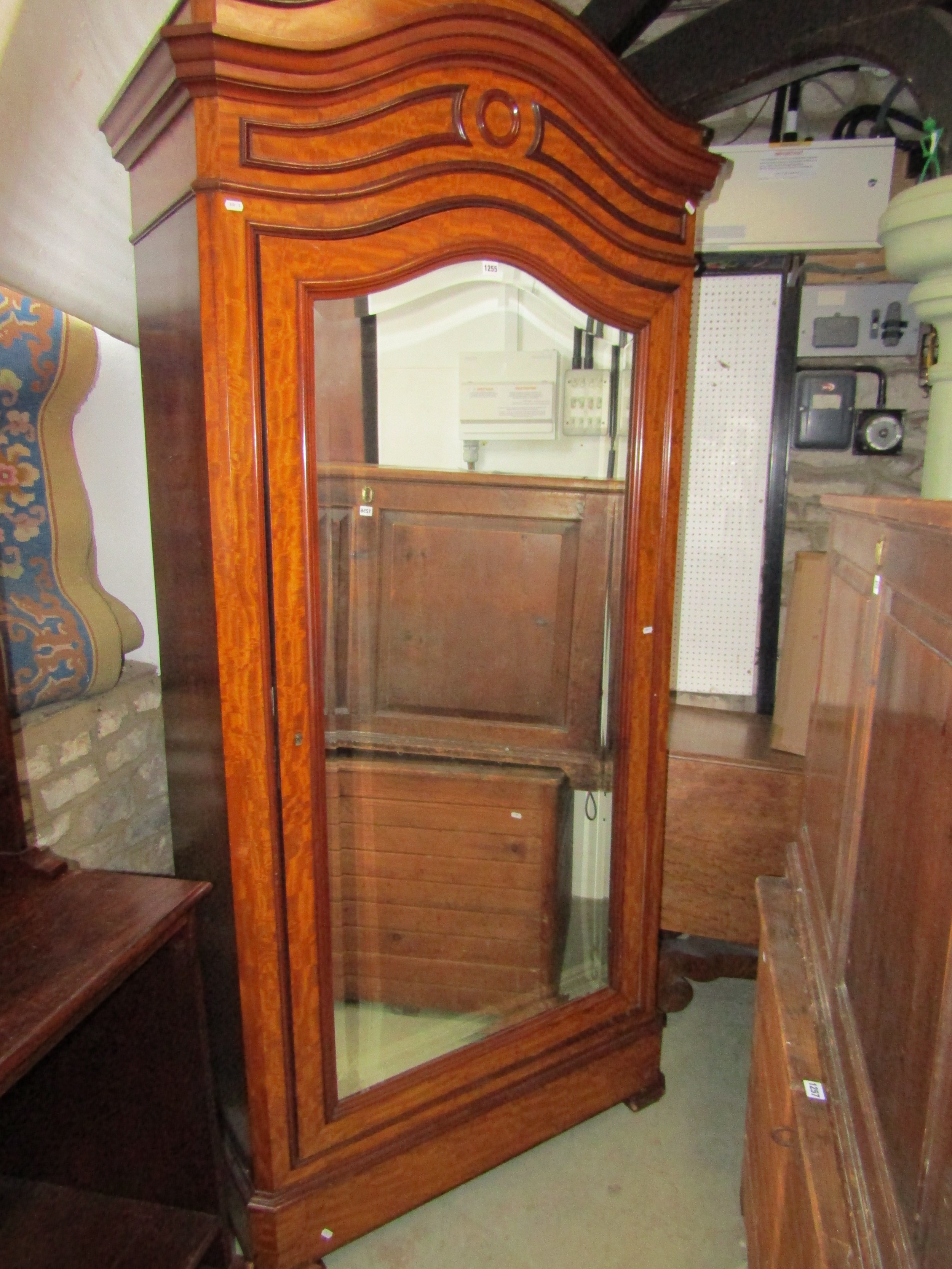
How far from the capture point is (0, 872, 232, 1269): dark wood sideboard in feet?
3.79

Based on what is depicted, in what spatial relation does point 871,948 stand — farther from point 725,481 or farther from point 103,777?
point 725,481

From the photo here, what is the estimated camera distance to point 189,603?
123 cm

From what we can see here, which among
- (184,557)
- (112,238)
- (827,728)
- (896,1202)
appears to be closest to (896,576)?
(827,728)

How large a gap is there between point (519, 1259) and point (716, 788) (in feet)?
3.20

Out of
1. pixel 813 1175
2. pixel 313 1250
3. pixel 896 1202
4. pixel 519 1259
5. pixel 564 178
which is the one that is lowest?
pixel 519 1259

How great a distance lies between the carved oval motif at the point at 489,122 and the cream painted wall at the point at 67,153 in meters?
0.51

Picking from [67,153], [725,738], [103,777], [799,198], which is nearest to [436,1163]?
[103,777]

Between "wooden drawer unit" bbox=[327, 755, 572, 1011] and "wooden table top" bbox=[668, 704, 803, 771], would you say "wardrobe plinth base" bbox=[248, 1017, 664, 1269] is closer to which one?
"wooden drawer unit" bbox=[327, 755, 572, 1011]

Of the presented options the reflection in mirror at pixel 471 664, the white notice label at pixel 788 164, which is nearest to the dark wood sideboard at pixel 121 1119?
the reflection in mirror at pixel 471 664

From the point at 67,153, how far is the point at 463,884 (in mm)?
1485

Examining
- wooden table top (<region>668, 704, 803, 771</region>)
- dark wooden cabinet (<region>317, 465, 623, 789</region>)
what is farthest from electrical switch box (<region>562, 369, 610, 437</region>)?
wooden table top (<region>668, 704, 803, 771</region>)

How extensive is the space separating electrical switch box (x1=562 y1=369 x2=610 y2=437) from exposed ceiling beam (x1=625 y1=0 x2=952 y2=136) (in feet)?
2.31

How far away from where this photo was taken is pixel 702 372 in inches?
83.1

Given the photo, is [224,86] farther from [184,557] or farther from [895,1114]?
[895,1114]
